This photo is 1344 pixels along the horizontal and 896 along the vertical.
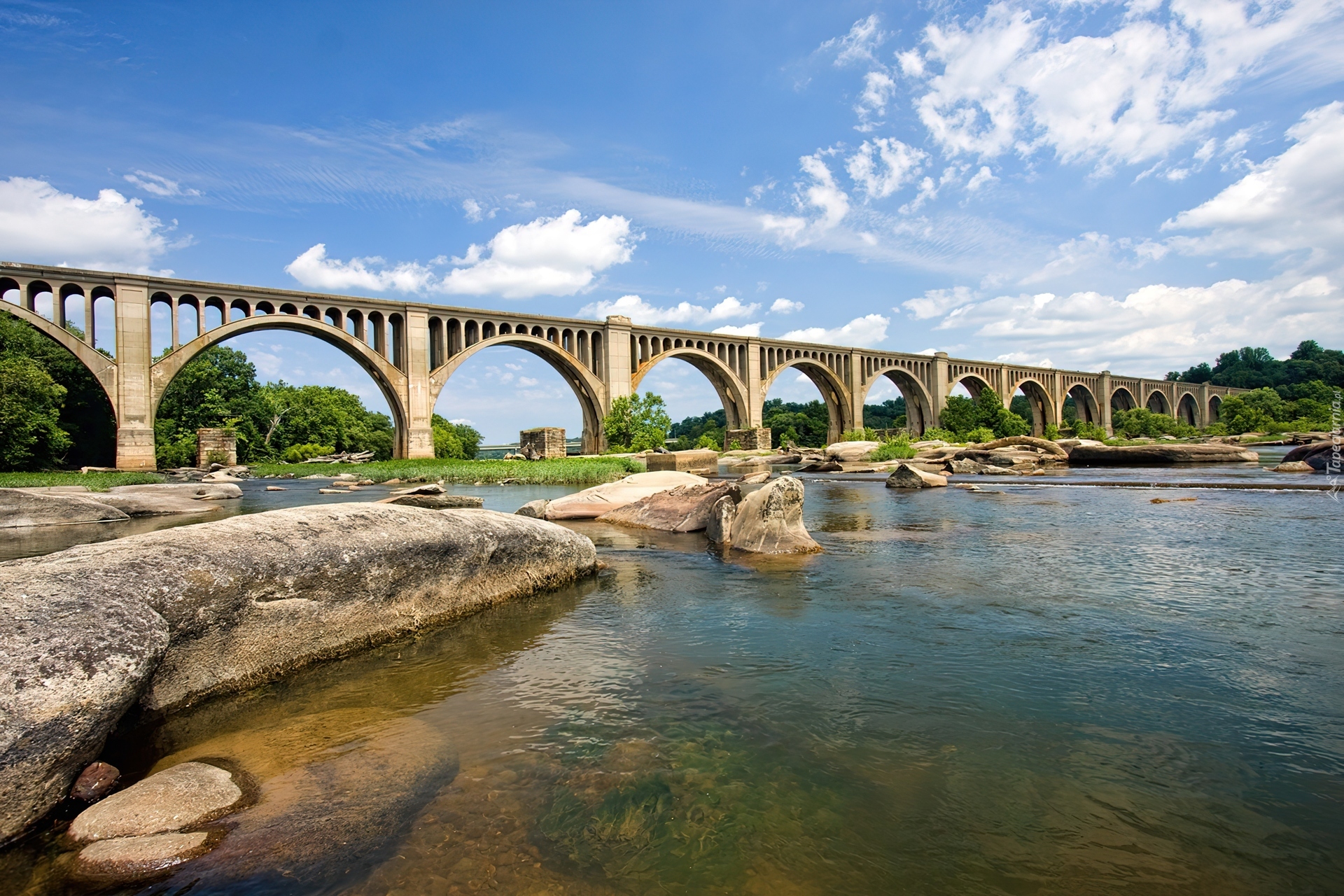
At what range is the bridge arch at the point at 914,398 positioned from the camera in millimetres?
82312

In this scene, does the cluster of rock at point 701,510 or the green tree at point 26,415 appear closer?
the cluster of rock at point 701,510

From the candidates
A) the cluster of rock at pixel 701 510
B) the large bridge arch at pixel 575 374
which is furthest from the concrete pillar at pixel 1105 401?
the cluster of rock at pixel 701 510

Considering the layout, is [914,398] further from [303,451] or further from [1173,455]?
[303,451]

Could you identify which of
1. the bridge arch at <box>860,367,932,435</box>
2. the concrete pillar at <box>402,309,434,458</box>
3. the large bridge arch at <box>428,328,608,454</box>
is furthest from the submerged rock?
the bridge arch at <box>860,367,932,435</box>

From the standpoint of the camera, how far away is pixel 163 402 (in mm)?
55969

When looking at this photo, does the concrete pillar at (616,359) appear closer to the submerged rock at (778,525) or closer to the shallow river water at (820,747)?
the submerged rock at (778,525)

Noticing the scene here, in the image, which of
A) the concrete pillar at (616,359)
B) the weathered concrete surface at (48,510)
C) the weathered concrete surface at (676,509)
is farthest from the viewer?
the concrete pillar at (616,359)

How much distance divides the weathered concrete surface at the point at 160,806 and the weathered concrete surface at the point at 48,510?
53.2ft

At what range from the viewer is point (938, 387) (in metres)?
83.4

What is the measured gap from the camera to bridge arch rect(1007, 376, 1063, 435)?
93.6 meters

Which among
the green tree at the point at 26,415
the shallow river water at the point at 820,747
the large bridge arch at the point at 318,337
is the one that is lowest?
the shallow river water at the point at 820,747

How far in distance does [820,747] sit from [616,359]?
5584 centimetres

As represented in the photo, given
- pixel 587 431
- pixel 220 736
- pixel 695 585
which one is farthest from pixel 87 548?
pixel 587 431

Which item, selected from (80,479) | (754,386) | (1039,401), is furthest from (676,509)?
(1039,401)
